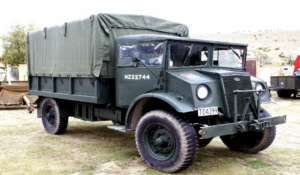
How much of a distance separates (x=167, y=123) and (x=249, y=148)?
7.05 feet

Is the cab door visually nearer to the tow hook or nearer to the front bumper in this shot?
the front bumper

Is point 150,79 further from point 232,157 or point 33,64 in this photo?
point 33,64

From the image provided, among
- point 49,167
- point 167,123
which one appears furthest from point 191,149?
point 49,167

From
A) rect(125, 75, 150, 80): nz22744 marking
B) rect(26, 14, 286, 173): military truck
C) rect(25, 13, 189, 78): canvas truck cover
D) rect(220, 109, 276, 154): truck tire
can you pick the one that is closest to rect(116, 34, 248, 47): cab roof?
rect(26, 14, 286, 173): military truck

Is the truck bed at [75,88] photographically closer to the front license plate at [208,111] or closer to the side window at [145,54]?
the side window at [145,54]

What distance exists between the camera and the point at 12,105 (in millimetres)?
13797

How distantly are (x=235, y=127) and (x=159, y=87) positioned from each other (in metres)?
1.38

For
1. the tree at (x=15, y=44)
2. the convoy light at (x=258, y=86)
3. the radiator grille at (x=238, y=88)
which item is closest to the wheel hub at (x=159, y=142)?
the radiator grille at (x=238, y=88)

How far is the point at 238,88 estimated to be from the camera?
5137mm

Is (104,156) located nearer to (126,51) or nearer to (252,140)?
(126,51)

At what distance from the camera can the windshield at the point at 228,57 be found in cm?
586

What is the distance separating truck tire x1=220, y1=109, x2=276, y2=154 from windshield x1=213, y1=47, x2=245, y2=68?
107 cm

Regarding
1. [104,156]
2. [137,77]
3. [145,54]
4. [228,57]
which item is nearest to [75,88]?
[104,156]

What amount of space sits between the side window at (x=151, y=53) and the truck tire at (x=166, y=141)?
91 cm
